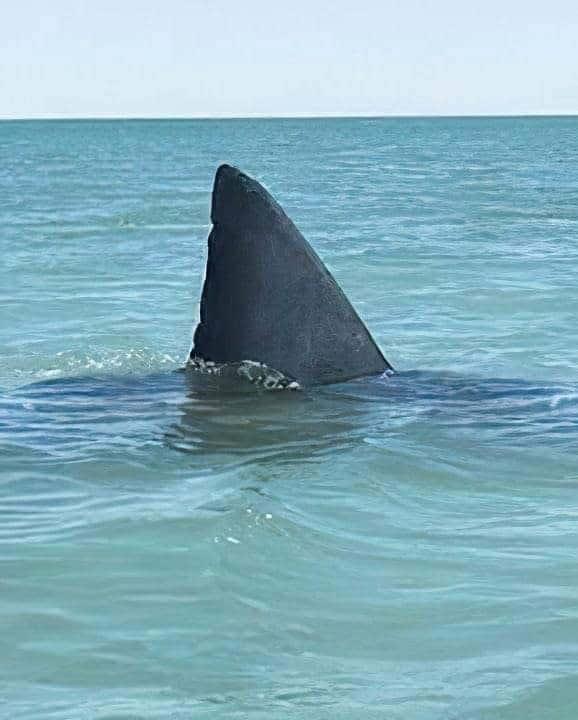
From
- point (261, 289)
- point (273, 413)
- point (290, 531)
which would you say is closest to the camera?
point (290, 531)

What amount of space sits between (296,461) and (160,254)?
17.8 metres

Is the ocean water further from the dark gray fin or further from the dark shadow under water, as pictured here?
the dark gray fin

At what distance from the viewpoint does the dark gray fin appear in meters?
9.53

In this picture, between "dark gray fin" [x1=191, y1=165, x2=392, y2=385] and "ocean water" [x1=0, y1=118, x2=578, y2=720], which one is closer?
"ocean water" [x1=0, y1=118, x2=578, y2=720]

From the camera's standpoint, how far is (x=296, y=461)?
8.43 metres

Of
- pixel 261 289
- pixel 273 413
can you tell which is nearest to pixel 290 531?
pixel 273 413

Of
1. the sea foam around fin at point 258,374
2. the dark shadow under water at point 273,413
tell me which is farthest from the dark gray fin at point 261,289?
the dark shadow under water at point 273,413

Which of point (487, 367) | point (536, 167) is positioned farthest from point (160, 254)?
point (536, 167)

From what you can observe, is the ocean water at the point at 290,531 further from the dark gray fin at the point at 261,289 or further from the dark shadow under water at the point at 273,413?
the dark gray fin at the point at 261,289

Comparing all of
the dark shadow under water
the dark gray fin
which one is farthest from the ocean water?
the dark gray fin

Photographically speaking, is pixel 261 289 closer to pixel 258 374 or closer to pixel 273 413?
pixel 258 374

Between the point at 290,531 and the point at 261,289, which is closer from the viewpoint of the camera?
the point at 290,531

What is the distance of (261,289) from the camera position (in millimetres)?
9539

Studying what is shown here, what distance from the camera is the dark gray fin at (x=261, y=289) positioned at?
9.53 m
